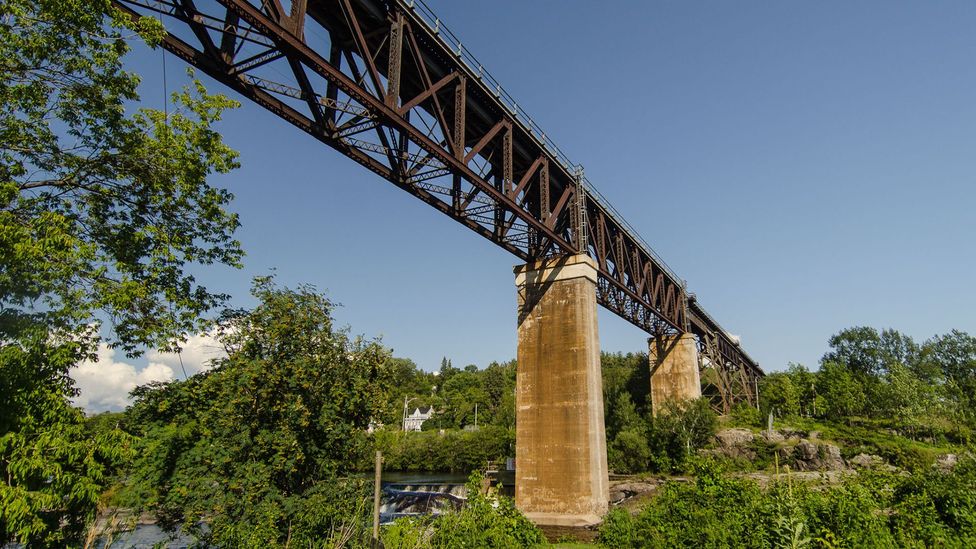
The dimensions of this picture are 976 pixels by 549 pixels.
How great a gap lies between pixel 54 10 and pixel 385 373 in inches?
436

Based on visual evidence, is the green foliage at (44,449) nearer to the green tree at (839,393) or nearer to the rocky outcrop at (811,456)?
the rocky outcrop at (811,456)

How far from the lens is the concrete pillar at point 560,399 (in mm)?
21109

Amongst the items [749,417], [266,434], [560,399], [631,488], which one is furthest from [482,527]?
[749,417]

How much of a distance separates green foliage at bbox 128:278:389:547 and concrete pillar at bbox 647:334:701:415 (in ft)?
114

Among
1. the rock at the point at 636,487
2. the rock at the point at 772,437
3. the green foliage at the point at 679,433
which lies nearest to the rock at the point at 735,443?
the rock at the point at 772,437

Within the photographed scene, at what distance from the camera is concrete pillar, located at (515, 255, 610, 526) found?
69.3ft

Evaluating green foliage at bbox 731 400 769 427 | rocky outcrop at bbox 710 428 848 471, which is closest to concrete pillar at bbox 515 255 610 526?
rocky outcrop at bbox 710 428 848 471

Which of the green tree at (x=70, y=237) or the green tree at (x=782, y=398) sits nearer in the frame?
the green tree at (x=70, y=237)

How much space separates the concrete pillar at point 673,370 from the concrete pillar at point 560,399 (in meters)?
22.9

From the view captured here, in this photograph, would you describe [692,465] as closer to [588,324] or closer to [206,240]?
[588,324]

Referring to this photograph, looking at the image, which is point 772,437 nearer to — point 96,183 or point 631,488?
point 631,488

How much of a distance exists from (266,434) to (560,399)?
13.0 meters

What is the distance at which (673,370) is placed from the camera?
144 feet

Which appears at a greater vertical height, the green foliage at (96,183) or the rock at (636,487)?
the green foliage at (96,183)
